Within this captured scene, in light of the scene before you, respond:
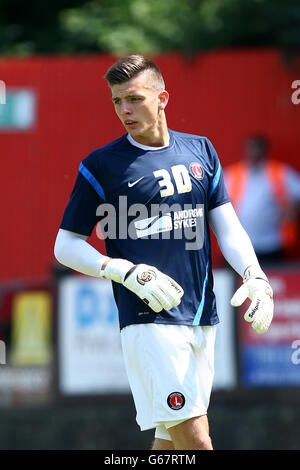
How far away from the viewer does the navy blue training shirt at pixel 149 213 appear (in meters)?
4.62

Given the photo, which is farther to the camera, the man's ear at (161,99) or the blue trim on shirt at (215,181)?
the blue trim on shirt at (215,181)

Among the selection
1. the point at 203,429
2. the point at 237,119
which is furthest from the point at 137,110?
the point at 237,119

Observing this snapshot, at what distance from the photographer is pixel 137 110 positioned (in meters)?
4.61

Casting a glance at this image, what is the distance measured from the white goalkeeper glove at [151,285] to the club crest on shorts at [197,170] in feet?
1.69

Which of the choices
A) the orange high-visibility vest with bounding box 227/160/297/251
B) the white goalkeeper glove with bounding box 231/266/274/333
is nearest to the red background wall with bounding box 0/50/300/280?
the orange high-visibility vest with bounding box 227/160/297/251

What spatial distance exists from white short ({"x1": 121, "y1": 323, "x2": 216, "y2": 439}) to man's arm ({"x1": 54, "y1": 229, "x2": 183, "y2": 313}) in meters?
0.21

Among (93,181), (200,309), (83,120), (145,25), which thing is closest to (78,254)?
(93,181)

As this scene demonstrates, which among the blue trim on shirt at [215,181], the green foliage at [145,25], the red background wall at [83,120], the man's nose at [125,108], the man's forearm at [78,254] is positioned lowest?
the man's forearm at [78,254]

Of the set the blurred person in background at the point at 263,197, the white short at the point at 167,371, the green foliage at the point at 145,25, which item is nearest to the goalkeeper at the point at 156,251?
the white short at the point at 167,371

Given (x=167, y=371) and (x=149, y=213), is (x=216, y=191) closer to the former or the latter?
(x=149, y=213)

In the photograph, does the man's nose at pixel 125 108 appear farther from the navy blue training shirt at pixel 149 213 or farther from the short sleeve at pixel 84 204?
the short sleeve at pixel 84 204

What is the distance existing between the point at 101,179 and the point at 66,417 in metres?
4.60

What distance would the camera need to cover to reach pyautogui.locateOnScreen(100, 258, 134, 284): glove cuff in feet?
14.7

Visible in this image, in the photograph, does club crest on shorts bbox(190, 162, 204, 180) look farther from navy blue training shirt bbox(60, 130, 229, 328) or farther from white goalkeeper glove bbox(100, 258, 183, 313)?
white goalkeeper glove bbox(100, 258, 183, 313)
